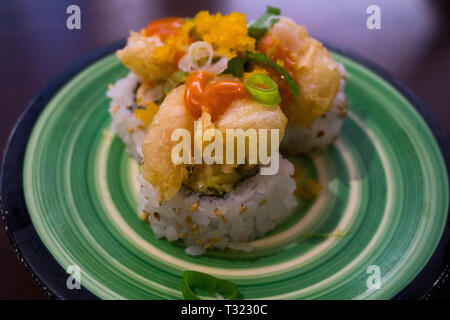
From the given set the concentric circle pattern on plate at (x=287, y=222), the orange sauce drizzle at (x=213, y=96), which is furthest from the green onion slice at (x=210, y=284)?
the orange sauce drizzle at (x=213, y=96)

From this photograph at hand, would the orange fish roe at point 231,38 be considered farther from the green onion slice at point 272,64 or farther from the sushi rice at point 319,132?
the sushi rice at point 319,132

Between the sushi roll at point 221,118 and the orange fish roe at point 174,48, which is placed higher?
the orange fish roe at point 174,48

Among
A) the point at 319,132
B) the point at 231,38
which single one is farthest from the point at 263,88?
the point at 319,132

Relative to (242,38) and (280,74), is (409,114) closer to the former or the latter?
(280,74)

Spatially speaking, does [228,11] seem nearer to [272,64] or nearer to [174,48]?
[174,48]

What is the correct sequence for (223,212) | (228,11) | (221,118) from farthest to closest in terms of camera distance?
(228,11) < (223,212) < (221,118)

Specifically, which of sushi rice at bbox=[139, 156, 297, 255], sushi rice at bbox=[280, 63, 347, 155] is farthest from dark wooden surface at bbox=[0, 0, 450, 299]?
sushi rice at bbox=[139, 156, 297, 255]
